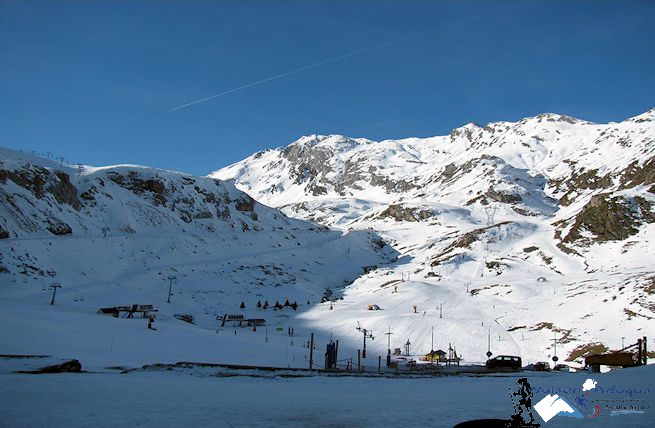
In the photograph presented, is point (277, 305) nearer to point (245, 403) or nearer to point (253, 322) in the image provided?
A: point (253, 322)

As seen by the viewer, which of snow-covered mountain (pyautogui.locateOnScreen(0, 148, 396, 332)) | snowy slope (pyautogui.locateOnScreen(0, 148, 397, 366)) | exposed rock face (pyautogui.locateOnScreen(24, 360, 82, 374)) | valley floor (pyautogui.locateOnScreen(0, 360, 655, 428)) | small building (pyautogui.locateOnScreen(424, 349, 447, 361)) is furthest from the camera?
snow-covered mountain (pyautogui.locateOnScreen(0, 148, 396, 332))

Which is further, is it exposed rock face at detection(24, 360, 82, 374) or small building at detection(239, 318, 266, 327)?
small building at detection(239, 318, 266, 327)

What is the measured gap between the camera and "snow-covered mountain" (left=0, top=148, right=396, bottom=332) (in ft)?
257

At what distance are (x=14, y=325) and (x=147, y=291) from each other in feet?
166

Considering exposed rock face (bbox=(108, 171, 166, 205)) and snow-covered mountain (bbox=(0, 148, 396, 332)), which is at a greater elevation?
exposed rock face (bbox=(108, 171, 166, 205))

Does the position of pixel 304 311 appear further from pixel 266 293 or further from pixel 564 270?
pixel 564 270

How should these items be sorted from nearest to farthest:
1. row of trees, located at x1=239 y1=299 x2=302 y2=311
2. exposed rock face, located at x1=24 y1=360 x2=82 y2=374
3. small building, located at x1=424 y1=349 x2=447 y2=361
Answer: exposed rock face, located at x1=24 y1=360 x2=82 y2=374 → small building, located at x1=424 y1=349 x2=447 y2=361 → row of trees, located at x1=239 y1=299 x2=302 y2=311

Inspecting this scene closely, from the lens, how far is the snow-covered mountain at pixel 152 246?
78312 millimetres

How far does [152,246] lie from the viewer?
107 m

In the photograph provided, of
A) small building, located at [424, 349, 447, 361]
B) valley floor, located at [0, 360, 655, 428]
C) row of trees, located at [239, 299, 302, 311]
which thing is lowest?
valley floor, located at [0, 360, 655, 428]

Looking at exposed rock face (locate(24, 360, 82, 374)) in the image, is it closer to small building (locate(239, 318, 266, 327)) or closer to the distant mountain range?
the distant mountain range

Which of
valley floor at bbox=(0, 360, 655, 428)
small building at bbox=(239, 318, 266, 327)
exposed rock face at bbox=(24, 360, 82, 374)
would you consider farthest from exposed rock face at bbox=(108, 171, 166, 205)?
valley floor at bbox=(0, 360, 655, 428)

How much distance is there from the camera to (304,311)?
91.6m

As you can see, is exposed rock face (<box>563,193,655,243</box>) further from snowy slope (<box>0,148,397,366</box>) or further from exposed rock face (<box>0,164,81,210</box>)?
exposed rock face (<box>0,164,81,210</box>)
